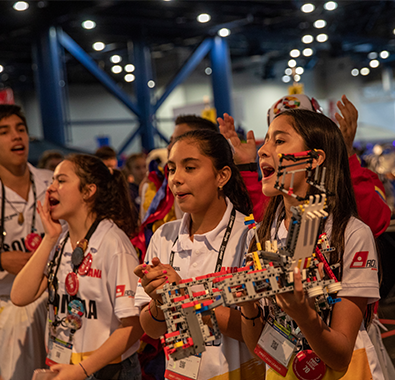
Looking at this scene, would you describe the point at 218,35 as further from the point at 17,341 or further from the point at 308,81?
the point at 17,341

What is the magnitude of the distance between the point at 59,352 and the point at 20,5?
9.68m

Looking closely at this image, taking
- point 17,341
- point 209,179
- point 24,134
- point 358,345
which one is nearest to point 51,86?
point 24,134

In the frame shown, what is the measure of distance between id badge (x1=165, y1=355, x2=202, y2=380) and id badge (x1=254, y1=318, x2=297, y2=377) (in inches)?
13.3

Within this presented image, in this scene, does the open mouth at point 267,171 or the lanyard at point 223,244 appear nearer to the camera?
the open mouth at point 267,171

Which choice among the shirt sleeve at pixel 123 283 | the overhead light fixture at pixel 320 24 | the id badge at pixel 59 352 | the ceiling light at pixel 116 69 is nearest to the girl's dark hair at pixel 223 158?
the shirt sleeve at pixel 123 283

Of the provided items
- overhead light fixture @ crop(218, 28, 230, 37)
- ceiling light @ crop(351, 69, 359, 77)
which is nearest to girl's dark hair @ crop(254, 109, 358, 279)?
overhead light fixture @ crop(218, 28, 230, 37)

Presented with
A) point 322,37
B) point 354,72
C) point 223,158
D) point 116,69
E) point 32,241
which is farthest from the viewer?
point 354,72

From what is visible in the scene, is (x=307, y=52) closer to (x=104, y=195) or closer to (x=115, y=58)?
(x=115, y=58)

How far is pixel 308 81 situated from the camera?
75.6ft

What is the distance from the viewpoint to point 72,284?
228 centimetres

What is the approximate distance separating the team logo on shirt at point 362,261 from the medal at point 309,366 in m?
0.31

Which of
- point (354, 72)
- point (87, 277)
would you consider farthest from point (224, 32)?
point (87, 277)

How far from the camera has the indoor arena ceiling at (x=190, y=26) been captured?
11.6 m

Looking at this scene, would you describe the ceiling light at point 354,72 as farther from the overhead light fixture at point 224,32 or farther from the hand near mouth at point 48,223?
the hand near mouth at point 48,223
